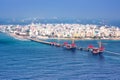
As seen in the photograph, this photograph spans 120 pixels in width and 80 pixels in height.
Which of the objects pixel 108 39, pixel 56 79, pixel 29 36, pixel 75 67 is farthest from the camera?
pixel 29 36

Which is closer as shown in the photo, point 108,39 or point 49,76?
point 49,76

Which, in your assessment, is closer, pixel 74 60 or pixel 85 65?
pixel 85 65

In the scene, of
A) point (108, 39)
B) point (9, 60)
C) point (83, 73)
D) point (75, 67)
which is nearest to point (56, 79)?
point (83, 73)

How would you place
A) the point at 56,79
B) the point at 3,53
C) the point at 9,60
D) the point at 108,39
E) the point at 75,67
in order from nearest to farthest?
the point at 56,79 < the point at 75,67 < the point at 9,60 < the point at 3,53 < the point at 108,39

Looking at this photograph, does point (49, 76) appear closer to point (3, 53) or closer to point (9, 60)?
point (9, 60)

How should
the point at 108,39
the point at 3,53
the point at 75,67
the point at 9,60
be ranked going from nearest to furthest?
1. the point at 75,67
2. the point at 9,60
3. the point at 3,53
4. the point at 108,39

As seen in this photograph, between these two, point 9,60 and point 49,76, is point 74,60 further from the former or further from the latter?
point 49,76

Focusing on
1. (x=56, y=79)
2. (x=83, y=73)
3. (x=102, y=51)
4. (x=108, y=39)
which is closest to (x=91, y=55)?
(x=102, y=51)
